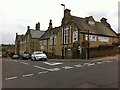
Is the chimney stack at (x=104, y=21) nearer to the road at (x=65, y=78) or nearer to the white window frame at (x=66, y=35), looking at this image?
the white window frame at (x=66, y=35)

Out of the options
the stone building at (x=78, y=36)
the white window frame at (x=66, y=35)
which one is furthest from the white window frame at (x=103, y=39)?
the white window frame at (x=66, y=35)

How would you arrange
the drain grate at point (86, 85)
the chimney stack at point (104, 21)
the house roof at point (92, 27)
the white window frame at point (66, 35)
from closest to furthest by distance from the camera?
the drain grate at point (86, 85), the house roof at point (92, 27), the white window frame at point (66, 35), the chimney stack at point (104, 21)

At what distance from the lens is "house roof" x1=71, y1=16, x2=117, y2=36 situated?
46.7 metres

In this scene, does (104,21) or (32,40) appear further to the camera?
(32,40)

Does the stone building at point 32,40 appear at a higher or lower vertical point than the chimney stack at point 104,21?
lower

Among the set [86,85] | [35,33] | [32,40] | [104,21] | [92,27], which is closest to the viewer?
[86,85]

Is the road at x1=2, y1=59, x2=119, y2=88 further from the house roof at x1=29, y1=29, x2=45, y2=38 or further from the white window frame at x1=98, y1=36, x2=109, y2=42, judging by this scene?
the house roof at x1=29, y1=29, x2=45, y2=38

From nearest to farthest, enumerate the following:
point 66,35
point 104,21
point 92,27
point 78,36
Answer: point 78,36 → point 66,35 → point 92,27 → point 104,21

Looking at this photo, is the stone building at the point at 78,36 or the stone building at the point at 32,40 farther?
the stone building at the point at 32,40

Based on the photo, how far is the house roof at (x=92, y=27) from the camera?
46.7 metres

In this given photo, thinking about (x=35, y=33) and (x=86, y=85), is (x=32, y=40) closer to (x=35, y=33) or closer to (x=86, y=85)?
(x=35, y=33)

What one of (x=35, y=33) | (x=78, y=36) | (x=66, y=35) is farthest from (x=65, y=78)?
(x=35, y=33)

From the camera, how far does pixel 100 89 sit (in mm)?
10297

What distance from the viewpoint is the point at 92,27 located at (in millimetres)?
49656
